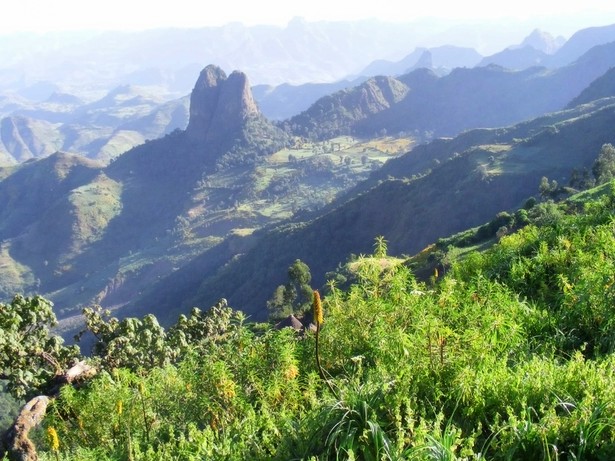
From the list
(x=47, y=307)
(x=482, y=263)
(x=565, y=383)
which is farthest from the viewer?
(x=47, y=307)

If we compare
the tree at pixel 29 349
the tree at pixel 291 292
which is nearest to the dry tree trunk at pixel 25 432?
the tree at pixel 29 349

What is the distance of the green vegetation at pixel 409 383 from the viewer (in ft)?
16.8

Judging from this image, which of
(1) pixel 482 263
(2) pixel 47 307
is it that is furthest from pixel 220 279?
(1) pixel 482 263

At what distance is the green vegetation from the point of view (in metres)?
5.11

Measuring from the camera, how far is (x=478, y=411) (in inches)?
226

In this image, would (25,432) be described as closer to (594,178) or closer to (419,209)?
(594,178)

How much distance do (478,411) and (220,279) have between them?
13571cm

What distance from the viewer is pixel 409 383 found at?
603 centimetres

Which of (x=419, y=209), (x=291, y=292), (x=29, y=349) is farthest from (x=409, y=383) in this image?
(x=419, y=209)

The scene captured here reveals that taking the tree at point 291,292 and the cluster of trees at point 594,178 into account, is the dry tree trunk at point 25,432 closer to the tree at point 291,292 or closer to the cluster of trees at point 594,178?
the tree at point 291,292

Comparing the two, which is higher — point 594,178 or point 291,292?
point 594,178

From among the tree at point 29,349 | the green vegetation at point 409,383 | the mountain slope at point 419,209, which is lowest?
the mountain slope at point 419,209

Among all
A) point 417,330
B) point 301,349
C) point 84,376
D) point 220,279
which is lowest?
point 220,279

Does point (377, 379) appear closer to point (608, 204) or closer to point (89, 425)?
point (89, 425)
